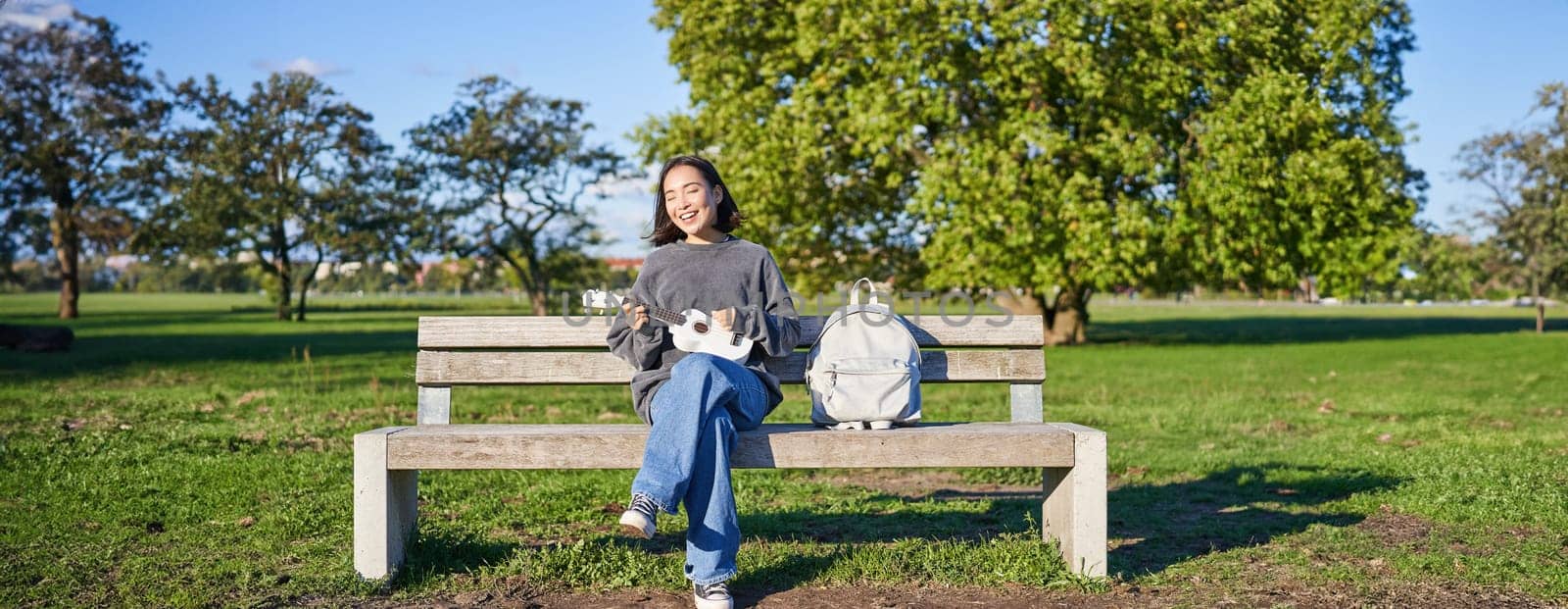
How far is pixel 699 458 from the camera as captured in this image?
4070 millimetres

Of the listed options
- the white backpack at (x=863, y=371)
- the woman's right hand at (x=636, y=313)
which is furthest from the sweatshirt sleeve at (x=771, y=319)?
the woman's right hand at (x=636, y=313)

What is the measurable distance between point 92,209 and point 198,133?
16.6 feet

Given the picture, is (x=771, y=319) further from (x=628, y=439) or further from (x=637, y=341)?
(x=628, y=439)

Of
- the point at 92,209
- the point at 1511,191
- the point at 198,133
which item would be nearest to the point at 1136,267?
the point at 1511,191

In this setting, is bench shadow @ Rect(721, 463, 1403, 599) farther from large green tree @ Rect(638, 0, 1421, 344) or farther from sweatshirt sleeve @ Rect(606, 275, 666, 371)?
large green tree @ Rect(638, 0, 1421, 344)

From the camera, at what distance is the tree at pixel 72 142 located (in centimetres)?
4097

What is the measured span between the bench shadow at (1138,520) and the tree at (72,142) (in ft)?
141

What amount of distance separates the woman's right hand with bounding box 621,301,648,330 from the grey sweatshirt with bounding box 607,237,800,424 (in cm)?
6

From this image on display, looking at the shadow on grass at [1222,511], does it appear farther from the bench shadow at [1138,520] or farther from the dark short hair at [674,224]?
the dark short hair at [674,224]

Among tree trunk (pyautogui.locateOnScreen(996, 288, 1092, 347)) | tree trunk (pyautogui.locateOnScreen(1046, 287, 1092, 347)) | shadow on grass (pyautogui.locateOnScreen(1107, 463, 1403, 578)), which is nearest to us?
shadow on grass (pyautogui.locateOnScreen(1107, 463, 1403, 578))

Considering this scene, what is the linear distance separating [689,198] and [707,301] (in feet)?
1.35

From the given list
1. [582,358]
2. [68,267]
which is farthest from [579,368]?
[68,267]

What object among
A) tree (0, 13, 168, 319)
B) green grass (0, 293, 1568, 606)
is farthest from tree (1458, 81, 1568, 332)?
tree (0, 13, 168, 319)

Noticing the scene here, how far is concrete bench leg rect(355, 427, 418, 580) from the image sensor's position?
418cm
